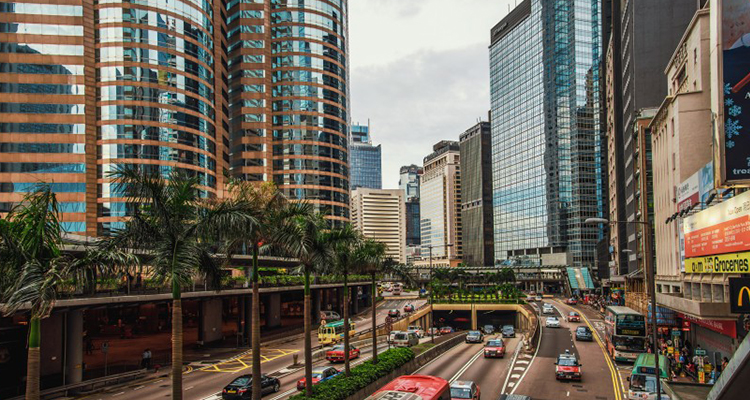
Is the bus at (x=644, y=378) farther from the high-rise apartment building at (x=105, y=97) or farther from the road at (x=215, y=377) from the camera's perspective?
the high-rise apartment building at (x=105, y=97)

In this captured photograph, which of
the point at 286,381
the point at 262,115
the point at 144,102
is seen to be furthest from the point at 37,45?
the point at 286,381

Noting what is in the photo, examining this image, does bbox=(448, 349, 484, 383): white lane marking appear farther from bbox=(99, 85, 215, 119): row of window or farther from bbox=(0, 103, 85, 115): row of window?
bbox=(0, 103, 85, 115): row of window

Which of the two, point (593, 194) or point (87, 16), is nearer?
point (87, 16)

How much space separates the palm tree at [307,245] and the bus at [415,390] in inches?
226

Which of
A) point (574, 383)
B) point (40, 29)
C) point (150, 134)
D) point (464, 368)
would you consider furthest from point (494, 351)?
point (40, 29)

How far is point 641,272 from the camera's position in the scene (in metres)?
78.9

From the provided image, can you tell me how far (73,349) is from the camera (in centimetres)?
3953

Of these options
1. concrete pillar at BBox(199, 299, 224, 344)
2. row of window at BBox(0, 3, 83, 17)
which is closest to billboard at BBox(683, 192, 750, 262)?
concrete pillar at BBox(199, 299, 224, 344)

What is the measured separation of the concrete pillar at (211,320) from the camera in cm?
6066

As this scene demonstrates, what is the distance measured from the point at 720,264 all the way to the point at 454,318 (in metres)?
92.0

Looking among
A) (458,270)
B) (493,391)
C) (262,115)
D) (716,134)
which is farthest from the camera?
(458,270)

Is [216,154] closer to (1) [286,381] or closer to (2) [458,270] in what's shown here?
(1) [286,381]

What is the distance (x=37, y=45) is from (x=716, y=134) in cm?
8569

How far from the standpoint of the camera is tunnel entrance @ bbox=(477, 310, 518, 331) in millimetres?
119000
